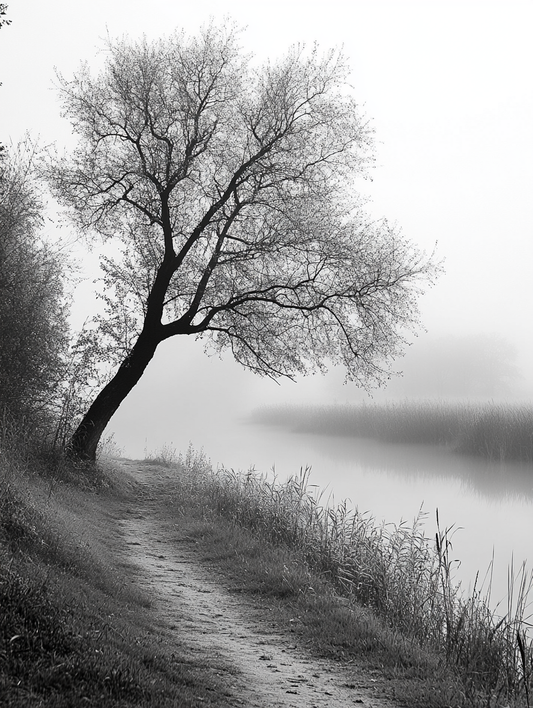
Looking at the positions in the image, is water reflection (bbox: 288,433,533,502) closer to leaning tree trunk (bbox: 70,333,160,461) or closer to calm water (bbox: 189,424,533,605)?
calm water (bbox: 189,424,533,605)

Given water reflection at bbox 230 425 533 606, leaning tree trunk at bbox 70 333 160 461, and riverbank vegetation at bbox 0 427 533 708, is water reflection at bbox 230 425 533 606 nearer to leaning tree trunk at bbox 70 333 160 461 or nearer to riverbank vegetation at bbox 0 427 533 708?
riverbank vegetation at bbox 0 427 533 708

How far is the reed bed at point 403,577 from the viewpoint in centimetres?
777

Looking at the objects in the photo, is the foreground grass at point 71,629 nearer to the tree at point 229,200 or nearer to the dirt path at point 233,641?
the dirt path at point 233,641

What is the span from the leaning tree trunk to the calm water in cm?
481

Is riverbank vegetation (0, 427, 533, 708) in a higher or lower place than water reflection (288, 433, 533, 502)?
lower

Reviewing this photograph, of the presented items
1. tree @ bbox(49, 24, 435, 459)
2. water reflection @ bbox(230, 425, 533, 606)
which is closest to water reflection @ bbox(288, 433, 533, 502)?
water reflection @ bbox(230, 425, 533, 606)

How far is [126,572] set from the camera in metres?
11.6

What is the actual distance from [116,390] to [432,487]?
14186mm

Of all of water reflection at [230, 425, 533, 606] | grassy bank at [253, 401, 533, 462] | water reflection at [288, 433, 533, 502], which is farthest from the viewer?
grassy bank at [253, 401, 533, 462]

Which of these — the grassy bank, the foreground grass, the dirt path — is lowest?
the dirt path

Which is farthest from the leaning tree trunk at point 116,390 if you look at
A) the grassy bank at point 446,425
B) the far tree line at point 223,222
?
the grassy bank at point 446,425

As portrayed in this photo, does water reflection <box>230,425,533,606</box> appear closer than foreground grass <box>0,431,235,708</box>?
No

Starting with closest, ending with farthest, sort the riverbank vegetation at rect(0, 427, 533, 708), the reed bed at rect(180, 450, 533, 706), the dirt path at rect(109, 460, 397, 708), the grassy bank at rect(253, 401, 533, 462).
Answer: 1. the riverbank vegetation at rect(0, 427, 533, 708)
2. the dirt path at rect(109, 460, 397, 708)
3. the reed bed at rect(180, 450, 533, 706)
4. the grassy bank at rect(253, 401, 533, 462)

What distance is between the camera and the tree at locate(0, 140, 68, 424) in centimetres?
1806
